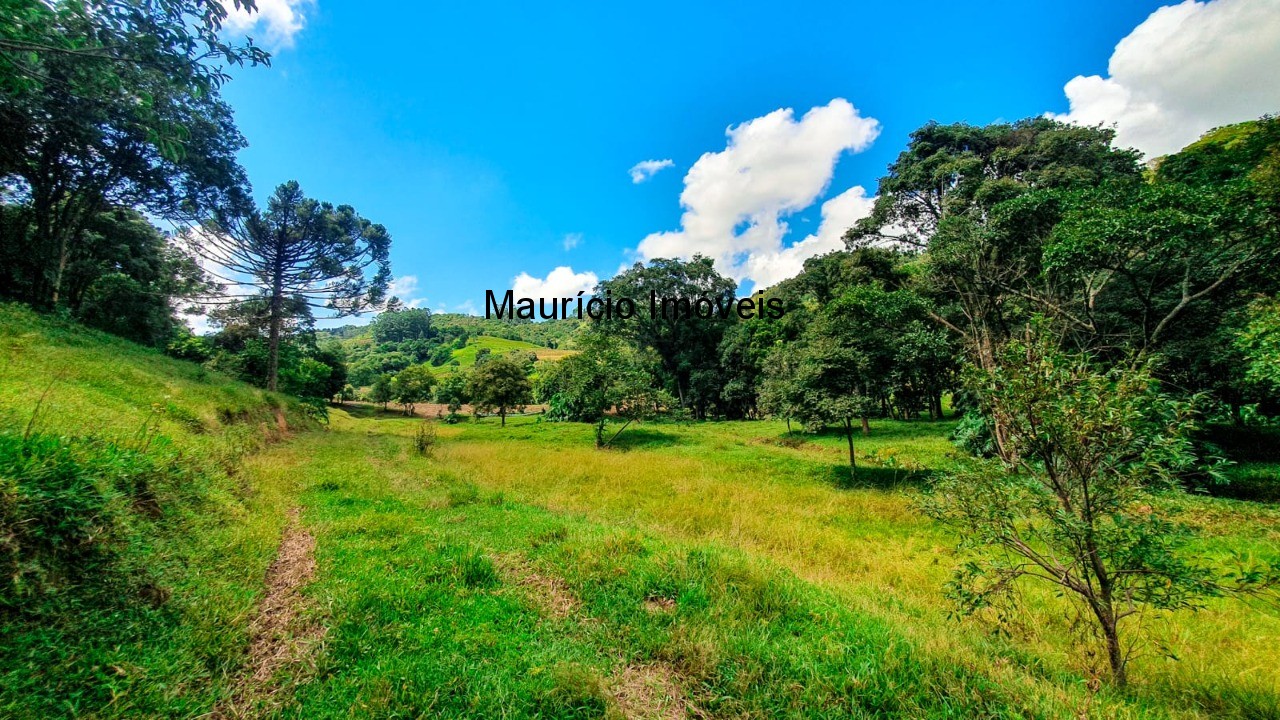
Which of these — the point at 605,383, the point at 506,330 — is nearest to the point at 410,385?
the point at 605,383

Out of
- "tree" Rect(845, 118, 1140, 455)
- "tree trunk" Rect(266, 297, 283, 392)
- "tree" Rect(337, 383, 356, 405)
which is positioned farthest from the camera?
"tree" Rect(337, 383, 356, 405)

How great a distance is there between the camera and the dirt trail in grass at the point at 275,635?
267 centimetres

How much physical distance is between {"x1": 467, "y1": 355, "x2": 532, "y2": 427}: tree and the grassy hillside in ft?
87.9

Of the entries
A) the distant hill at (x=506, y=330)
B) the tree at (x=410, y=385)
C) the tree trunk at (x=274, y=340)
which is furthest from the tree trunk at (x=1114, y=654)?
the distant hill at (x=506, y=330)

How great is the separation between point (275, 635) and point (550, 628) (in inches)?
90.1

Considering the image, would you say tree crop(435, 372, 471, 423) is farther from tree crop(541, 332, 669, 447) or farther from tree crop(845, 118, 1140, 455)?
tree crop(845, 118, 1140, 455)

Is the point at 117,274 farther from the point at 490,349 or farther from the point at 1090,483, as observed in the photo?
the point at 490,349

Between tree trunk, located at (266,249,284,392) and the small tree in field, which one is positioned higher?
tree trunk, located at (266,249,284,392)

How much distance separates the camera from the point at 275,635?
128 inches

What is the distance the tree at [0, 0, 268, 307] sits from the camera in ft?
16.4

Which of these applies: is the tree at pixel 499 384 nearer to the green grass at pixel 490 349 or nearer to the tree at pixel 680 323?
the tree at pixel 680 323

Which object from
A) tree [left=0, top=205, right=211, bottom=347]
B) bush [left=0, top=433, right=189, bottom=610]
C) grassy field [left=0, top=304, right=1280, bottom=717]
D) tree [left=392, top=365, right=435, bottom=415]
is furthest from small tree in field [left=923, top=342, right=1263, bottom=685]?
tree [left=392, top=365, right=435, bottom=415]

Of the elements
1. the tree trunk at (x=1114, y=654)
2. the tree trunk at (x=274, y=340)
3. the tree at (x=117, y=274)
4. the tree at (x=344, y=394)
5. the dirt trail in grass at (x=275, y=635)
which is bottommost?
the tree trunk at (x=1114, y=654)

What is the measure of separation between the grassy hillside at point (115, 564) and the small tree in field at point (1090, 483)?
6.24 metres
